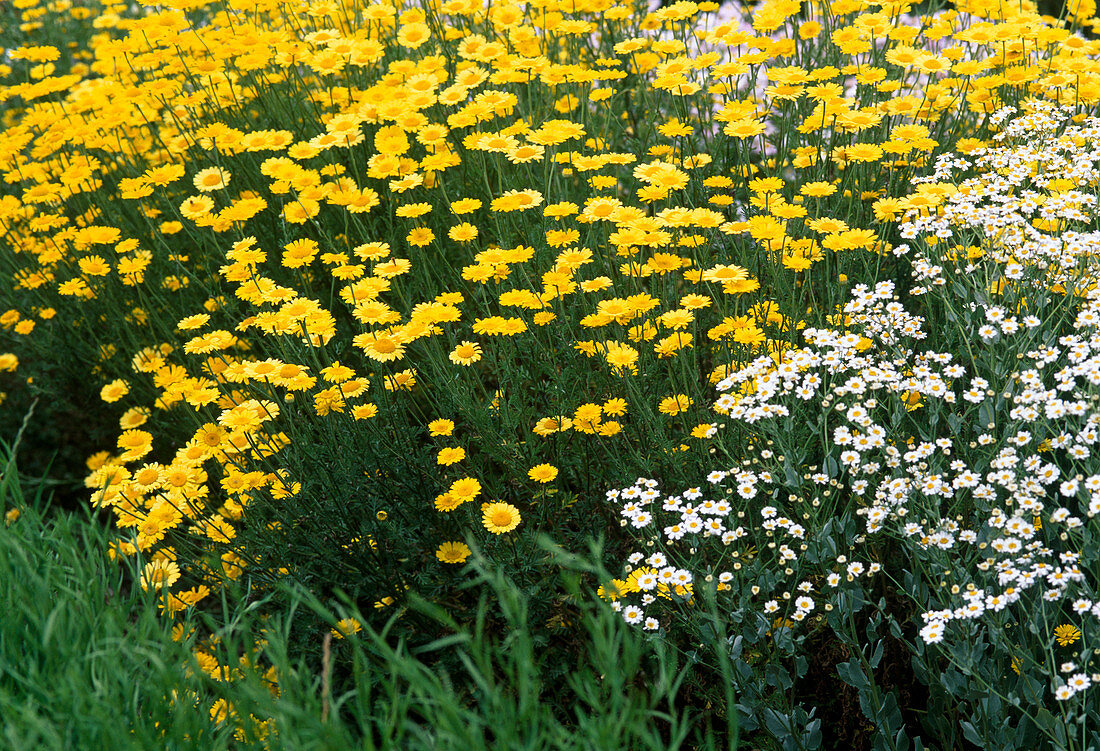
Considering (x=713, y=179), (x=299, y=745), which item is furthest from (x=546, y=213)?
(x=299, y=745)

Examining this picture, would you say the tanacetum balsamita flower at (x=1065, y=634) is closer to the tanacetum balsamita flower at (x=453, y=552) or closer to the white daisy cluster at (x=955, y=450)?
the white daisy cluster at (x=955, y=450)

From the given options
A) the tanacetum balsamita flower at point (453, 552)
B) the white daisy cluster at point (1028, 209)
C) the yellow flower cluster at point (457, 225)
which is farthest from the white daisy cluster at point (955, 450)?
the tanacetum balsamita flower at point (453, 552)

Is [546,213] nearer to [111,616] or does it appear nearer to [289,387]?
[289,387]

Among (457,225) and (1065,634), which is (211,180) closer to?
(457,225)

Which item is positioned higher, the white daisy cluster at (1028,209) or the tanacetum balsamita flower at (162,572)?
the white daisy cluster at (1028,209)

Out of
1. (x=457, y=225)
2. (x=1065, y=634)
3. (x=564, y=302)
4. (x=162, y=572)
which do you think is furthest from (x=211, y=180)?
(x=1065, y=634)

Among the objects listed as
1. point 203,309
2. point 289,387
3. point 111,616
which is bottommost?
point 203,309

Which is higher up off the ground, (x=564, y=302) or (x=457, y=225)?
(x=457, y=225)

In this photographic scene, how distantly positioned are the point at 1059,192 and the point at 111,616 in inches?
108

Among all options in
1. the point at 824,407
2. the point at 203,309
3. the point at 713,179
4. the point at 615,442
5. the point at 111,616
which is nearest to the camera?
the point at 111,616

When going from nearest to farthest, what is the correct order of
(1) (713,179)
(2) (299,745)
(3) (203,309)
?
1. (2) (299,745)
2. (1) (713,179)
3. (3) (203,309)

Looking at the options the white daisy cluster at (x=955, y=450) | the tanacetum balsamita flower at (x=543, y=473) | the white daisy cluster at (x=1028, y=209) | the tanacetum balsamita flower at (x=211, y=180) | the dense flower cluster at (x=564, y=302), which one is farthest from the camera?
the tanacetum balsamita flower at (x=211, y=180)

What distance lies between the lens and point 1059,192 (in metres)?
2.83

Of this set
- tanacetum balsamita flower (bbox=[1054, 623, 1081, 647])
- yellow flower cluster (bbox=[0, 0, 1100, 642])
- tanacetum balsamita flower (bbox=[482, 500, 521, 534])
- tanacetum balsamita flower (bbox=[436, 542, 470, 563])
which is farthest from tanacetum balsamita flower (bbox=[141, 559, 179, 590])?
tanacetum balsamita flower (bbox=[1054, 623, 1081, 647])
